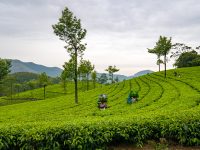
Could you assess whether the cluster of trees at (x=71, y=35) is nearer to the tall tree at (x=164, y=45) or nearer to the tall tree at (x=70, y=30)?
the tall tree at (x=70, y=30)

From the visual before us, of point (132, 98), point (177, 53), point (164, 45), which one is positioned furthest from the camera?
point (177, 53)

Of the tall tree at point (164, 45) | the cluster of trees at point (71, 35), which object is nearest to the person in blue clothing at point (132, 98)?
the cluster of trees at point (71, 35)

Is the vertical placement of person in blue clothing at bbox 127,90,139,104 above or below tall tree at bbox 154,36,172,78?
below

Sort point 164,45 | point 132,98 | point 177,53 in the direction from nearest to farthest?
point 132,98, point 164,45, point 177,53

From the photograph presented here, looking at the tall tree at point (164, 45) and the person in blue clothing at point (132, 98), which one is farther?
the tall tree at point (164, 45)

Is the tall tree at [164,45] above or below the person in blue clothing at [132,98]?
above

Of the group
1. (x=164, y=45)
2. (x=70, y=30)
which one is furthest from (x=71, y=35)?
(x=164, y=45)

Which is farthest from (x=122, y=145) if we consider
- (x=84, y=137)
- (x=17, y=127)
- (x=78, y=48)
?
(x=78, y=48)

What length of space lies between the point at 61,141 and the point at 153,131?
435cm

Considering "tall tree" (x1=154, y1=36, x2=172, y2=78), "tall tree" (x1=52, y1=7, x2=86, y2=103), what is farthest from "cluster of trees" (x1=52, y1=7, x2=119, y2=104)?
"tall tree" (x1=154, y1=36, x2=172, y2=78)

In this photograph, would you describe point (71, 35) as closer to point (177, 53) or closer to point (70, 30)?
point (70, 30)

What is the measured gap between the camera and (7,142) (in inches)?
484

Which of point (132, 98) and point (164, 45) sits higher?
point (164, 45)

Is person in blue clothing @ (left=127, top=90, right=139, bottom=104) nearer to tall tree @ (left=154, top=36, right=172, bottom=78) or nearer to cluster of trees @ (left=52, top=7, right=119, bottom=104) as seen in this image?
cluster of trees @ (left=52, top=7, right=119, bottom=104)
